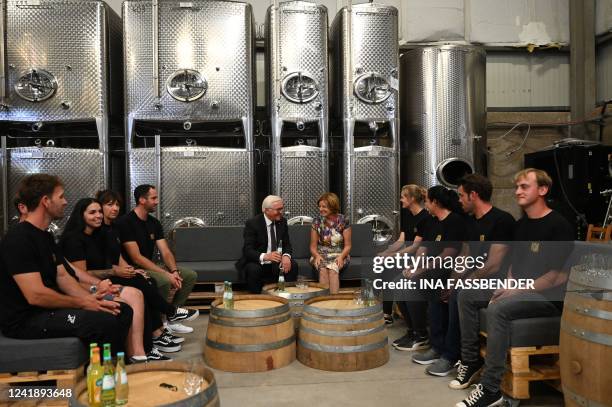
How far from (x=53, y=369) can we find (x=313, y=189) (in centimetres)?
533

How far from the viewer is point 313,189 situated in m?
8.31

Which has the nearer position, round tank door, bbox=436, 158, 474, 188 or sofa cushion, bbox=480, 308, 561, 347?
sofa cushion, bbox=480, 308, 561, 347

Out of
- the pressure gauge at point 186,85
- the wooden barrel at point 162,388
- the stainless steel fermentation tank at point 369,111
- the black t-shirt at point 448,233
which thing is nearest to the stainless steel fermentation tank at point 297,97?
the stainless steel fermentation tank at point 369,111

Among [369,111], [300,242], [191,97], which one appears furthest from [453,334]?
[191,97]

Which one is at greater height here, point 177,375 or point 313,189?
point 313,189

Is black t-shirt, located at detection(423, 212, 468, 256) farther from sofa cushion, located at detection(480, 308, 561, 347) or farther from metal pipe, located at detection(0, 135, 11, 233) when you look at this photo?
metal pipe, located at detection(0, 135, 11, 233)

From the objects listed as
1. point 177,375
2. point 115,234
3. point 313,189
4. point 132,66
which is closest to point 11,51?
point 132,66

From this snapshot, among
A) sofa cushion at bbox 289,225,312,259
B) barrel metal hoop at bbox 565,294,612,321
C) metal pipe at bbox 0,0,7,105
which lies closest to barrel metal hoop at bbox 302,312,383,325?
barrel metal hoop at bbox 565,294,612,321

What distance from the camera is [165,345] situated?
5168 millimetres

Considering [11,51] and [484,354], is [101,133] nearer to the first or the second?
[11,51]

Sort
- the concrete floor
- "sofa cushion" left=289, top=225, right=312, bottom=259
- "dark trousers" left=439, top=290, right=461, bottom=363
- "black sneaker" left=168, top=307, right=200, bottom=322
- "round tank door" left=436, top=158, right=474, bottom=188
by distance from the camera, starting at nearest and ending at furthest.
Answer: the concrete floor < "dark trousers" left=439, top=290, right=461, bottom=363 < "black sneaker" left=168, top=307, right=200, bottom=322 < "sofa cushion" left=289, top=225, right=312, bottom=259 < "round tank door" left=436, top=158, right=474, bottom=188

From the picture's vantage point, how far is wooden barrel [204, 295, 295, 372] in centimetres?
435

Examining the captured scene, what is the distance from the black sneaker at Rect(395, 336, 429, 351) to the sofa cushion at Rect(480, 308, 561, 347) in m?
1.49

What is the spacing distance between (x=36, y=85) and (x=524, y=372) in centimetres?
761
